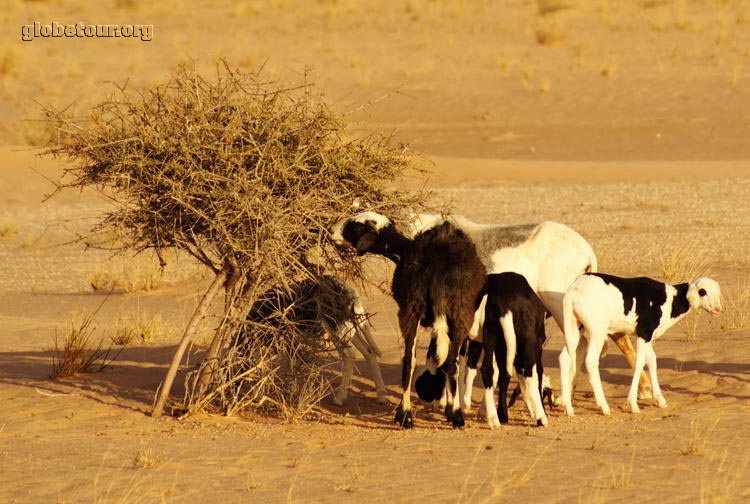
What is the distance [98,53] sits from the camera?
53.3 metres

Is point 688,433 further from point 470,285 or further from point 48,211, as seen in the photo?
point 48,211

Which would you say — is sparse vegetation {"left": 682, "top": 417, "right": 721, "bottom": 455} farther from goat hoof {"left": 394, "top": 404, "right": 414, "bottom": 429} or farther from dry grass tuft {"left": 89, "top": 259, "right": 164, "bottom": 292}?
dry grass tuft {"left": 89, "top": 259, "right": 164, "bottom": 292}

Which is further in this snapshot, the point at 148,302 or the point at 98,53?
the point at 98,53

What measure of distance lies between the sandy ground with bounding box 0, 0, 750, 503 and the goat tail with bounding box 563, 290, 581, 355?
0.63m

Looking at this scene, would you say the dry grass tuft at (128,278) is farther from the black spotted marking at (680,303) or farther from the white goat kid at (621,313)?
the black spotted marking at (680,303)

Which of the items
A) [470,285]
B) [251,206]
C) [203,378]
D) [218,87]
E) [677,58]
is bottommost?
[203,378]

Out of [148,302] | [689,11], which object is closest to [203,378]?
[148,302]

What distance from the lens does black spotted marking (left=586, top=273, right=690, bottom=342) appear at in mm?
10438

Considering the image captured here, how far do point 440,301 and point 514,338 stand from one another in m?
0.66

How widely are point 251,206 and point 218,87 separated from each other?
101cm

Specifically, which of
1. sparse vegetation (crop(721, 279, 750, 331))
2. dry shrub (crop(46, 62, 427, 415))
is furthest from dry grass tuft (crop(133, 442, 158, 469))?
sparse vegetation (crop(721, 279, 750, 331))

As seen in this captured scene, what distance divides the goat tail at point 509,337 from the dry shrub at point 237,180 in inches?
58.2

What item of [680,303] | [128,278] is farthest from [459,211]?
[680,303]

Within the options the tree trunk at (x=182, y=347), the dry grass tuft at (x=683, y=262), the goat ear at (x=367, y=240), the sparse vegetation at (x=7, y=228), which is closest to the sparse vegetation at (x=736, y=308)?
the dry grass tuft at (x=683, y=262)
